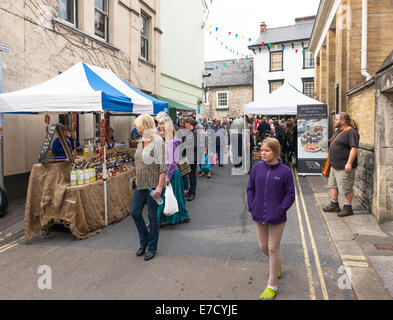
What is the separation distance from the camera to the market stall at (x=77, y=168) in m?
5.36

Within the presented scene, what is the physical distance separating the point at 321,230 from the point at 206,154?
565 cm

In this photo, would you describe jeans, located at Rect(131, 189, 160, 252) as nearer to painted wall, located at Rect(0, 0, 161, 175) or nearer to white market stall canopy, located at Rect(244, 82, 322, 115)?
painted wall, located at Rect(0, 0, 161, 175)

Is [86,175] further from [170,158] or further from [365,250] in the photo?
[365,250]

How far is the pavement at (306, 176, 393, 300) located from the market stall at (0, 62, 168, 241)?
3.79m

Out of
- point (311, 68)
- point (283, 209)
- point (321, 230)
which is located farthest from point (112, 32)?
point (311, 68)

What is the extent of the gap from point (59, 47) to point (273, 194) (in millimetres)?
8456

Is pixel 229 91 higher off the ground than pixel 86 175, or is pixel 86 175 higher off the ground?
pixel 229 91

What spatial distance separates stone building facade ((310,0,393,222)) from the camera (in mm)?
5578

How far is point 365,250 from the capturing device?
14.8ft

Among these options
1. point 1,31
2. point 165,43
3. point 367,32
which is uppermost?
point 165,43

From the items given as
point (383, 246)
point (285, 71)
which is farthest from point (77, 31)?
point (285, 71)

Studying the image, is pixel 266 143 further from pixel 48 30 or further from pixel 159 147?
pixel 48 30

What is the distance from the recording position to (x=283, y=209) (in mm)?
3260

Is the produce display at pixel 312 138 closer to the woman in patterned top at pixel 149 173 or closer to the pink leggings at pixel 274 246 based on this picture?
the woman in patterned top at pixel 149 173
